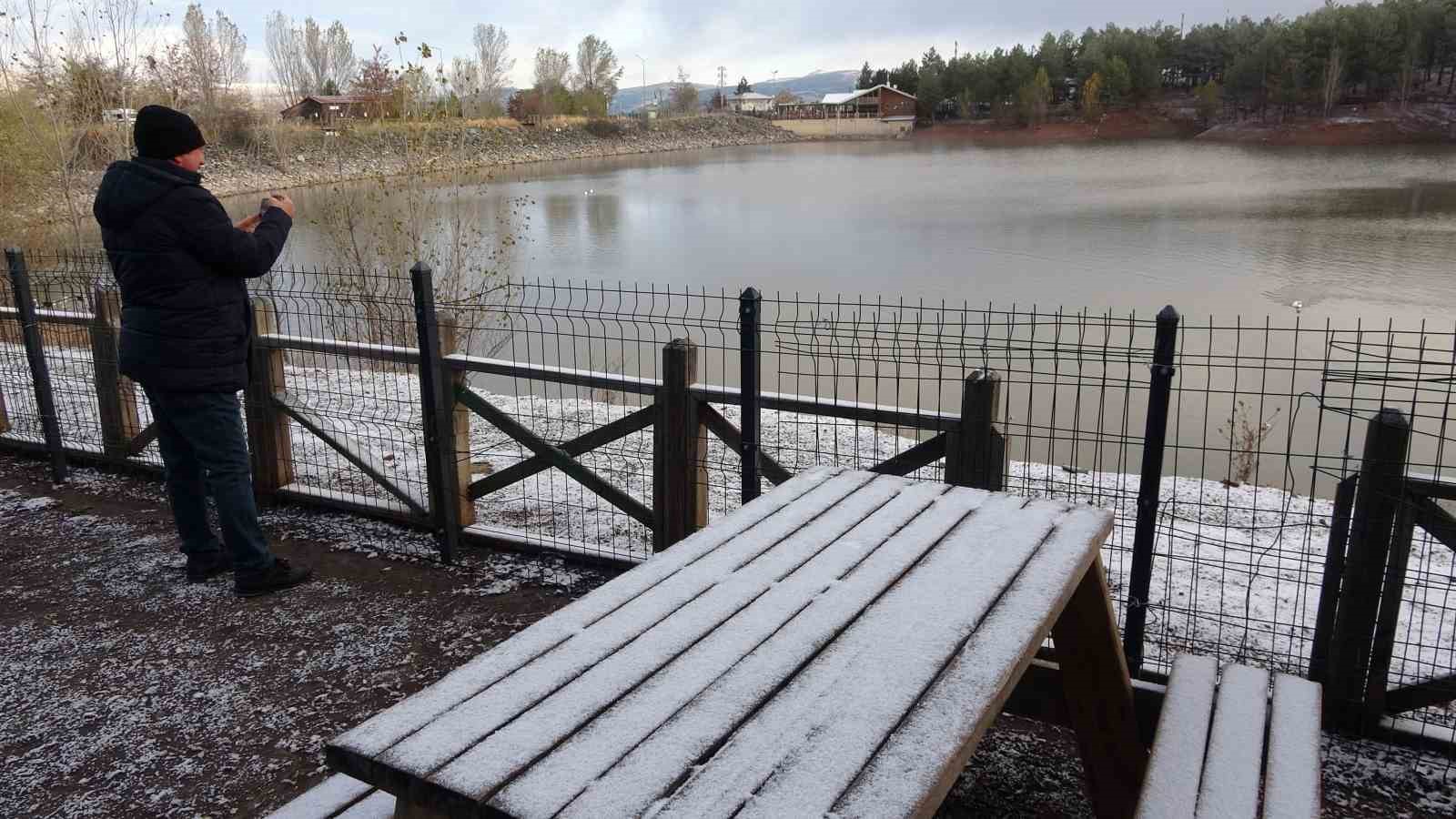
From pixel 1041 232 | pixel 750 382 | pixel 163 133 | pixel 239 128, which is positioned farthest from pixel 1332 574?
pixel 239 128

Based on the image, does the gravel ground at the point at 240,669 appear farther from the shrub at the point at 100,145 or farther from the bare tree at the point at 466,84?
the shrub at the point at 100,145

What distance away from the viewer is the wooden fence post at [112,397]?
5992 millimetres

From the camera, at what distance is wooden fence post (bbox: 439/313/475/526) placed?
15.3 ft

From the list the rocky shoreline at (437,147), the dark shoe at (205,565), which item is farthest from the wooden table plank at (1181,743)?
the rocky shoreline at (437,147)

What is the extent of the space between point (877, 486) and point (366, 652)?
221cm

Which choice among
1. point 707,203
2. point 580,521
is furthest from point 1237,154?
point 580,521

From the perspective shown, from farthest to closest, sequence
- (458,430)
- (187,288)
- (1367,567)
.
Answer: (458,430) → (187,288) → (1367,567)

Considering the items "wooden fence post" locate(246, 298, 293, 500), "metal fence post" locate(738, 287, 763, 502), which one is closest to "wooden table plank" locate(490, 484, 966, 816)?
"metal fence post" locate(738, 287, 763, 502)

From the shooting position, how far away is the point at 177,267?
384 centimetres

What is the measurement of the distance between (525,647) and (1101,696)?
1564 millimetres

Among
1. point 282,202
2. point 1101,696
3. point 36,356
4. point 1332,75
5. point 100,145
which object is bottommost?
point 1101,696

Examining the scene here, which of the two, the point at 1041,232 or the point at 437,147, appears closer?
the point at 437,147

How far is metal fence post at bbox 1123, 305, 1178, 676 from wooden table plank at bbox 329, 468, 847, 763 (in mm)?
1367

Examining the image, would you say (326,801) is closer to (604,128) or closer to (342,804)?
(342,804)
